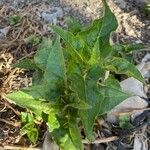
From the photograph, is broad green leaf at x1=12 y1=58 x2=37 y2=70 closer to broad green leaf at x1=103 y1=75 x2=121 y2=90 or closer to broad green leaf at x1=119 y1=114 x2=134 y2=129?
broad green leaf at x1=103 y1=75 x2=121 y2=90

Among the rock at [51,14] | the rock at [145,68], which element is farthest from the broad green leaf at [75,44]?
the rock at [51,14]

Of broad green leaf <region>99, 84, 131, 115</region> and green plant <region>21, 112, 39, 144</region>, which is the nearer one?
broad green leaf <region>99, 84, 131, 115</region>

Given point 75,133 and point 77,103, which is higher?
point 77,103

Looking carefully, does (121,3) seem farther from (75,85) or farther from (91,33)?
(75,85)

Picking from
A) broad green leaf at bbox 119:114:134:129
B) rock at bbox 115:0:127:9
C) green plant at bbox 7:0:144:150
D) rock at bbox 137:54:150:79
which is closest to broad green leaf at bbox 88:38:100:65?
green plant at bbox 7:0:144:150

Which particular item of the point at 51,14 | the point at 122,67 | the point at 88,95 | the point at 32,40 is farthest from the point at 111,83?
the point at 51,14

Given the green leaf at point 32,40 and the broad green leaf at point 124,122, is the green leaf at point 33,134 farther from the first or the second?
the green leaf at point 32,40

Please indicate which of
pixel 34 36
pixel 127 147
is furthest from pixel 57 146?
pixel 34 36
